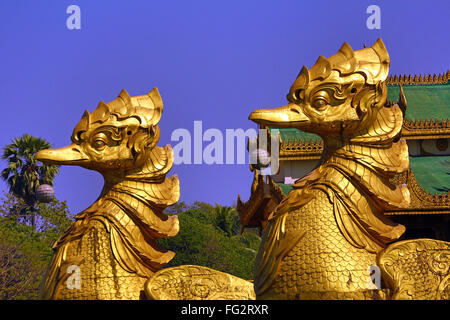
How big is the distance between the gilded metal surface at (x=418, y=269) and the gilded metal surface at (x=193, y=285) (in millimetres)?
1934

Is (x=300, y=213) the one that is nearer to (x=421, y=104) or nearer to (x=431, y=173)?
(x=431, y=173)

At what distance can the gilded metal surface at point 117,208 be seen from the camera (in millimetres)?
7605

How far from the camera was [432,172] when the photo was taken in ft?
49.5

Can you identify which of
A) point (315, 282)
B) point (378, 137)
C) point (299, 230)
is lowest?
point (315, 282)

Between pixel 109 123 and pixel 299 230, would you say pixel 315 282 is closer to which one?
pixel 299 230

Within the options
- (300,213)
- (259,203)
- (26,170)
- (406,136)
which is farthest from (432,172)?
(26,170)

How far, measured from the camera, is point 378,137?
701 centimetres

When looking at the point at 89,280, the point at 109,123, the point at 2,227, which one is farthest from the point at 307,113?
the point at 2,227

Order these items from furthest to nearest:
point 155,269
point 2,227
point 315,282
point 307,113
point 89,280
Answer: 1. point 2,227
2. point 155,269
3. point 89,280
4. point 307,113
5. point 315,282

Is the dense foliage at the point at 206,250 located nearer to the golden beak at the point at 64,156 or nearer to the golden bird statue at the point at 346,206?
the golden beak at the point at 64,156

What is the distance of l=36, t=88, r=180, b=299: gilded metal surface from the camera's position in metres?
7.61

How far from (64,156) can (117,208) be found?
0.81 metres

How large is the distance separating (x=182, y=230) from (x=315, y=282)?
17.4m

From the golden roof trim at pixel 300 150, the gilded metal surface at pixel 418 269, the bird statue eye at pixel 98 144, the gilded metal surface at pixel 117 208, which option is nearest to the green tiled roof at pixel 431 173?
the golden roof trim at pixel 300 150
